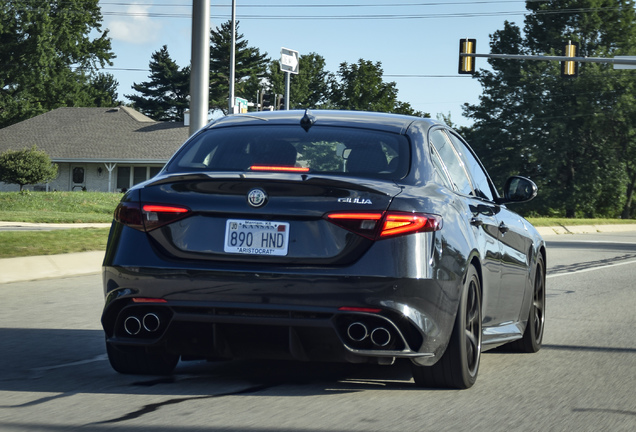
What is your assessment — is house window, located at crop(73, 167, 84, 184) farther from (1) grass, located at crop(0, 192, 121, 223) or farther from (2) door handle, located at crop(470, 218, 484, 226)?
(2) door handle, located at crop(470, 218, 484, 226)

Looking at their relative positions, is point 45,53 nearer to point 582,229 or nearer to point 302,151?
point 582,229

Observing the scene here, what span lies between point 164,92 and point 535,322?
310 ft

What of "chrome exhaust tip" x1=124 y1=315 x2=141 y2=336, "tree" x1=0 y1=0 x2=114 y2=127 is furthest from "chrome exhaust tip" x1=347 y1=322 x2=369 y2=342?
"tree" x1=0 y1=0 x2=114 y2=127

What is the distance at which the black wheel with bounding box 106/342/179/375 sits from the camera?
5.72 m

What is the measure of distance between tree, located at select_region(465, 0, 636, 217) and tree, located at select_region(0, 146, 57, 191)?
32.5 metres

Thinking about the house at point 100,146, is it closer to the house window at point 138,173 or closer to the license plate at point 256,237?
the house window at point 138,173

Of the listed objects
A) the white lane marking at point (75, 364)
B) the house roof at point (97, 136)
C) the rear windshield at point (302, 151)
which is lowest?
the white lane marking at point (75, 364)

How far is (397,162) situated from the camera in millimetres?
5570

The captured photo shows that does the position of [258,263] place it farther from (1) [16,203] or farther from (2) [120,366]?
(1) [16,203]

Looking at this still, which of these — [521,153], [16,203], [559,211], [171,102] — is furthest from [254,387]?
[171,102]

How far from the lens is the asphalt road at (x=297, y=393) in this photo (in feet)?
15.5

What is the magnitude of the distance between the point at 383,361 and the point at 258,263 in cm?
83

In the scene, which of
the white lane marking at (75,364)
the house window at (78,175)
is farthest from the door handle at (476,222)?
the house window at (78,175)

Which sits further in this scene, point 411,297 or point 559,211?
point 559,211
